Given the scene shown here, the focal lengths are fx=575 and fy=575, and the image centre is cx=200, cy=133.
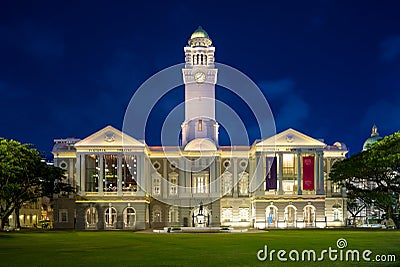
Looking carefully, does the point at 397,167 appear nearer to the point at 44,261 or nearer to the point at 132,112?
the point at 132,112

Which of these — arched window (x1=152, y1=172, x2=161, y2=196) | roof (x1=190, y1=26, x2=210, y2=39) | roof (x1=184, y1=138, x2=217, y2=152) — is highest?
roof (x1=190, y1=26, x2=210, y2=39)

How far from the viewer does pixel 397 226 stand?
6450cm

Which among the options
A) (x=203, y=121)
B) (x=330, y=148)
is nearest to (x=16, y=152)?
(x=203, y=121)

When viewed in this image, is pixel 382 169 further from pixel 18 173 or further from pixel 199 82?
pixel 18 173

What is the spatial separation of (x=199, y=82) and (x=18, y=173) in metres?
39.6

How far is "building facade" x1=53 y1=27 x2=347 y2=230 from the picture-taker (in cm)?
7744

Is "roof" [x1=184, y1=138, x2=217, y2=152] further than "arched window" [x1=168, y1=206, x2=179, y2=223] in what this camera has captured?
No

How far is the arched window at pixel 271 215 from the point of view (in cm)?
7977

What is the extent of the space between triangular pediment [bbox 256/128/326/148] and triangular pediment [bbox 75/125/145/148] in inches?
694

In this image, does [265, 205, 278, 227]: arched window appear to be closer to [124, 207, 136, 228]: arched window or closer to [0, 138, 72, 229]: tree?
[124, 207, 136, 228]: arched window

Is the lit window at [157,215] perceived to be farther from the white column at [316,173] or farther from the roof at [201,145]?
Result: the white column at [316,173]

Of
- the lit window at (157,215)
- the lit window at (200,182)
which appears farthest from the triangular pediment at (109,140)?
the lit window at (157,215)

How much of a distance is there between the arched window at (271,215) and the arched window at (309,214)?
4.17 metres

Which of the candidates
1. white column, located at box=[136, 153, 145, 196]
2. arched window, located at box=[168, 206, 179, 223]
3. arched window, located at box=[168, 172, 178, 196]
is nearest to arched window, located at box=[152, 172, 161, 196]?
arched window, located at box=[168, 172, 178, 196]
